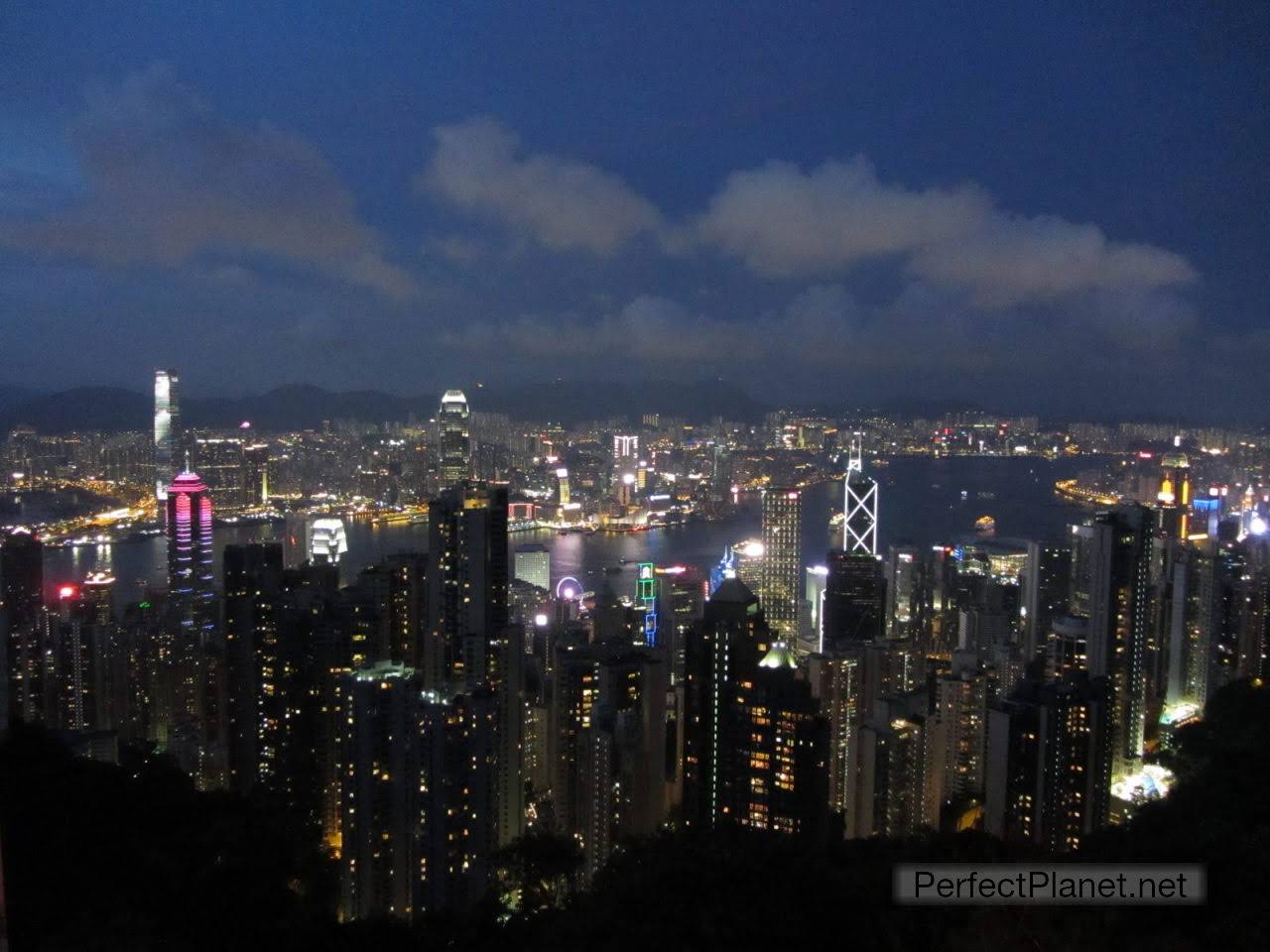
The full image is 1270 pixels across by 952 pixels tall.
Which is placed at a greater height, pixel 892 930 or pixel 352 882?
pixel 892 930

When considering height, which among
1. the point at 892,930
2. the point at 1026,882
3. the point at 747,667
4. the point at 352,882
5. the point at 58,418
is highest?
the point at 58,418

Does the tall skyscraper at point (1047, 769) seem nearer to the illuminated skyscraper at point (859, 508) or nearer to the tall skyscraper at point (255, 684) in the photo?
the tall skyscraper at point (255, 684)

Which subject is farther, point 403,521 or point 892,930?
point 403,521

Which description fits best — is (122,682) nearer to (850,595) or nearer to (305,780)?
(305,780)

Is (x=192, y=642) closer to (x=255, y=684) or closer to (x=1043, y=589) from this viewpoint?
(x=255, y=684)

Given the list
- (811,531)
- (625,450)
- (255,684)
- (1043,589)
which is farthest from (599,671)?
(811,531)

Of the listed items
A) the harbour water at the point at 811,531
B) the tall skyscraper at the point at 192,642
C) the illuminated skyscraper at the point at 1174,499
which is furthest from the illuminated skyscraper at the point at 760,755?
the illuminated skyscraper at the point at 1174,499

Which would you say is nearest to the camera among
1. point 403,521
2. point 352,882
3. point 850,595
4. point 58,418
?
point 352,882

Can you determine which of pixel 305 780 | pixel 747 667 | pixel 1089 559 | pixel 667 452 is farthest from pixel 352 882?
pixel 667 452
